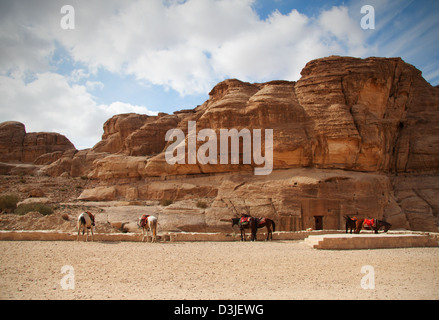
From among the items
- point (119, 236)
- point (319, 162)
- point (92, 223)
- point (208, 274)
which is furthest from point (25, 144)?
point (208, 274)

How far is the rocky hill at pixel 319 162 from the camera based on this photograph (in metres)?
22.3

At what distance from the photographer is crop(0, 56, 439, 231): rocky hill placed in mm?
22344

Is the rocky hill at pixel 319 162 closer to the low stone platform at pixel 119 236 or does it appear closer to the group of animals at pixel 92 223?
the low stone platform at pixel 119 236

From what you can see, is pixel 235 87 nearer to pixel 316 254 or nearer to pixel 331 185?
pixel 331 185

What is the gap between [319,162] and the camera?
963 inches

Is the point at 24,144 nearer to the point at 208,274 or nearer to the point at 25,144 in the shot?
the point at 25,144

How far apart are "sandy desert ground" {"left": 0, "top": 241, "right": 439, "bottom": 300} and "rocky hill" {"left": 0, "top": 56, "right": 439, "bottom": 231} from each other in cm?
972

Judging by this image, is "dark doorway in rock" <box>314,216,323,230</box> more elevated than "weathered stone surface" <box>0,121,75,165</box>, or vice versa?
"weathered stone surface" <box>0,121,75,165</box>

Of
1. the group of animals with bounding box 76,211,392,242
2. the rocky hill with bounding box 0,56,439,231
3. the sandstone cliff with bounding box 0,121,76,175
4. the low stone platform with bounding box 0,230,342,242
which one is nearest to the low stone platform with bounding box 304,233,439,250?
the group of animals with bounding box 76,211,392,242

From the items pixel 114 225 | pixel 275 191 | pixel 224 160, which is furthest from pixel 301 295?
pixel 224 160

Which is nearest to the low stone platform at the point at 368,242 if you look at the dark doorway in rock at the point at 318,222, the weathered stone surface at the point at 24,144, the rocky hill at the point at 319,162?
the rocky hill at the point at 319,162

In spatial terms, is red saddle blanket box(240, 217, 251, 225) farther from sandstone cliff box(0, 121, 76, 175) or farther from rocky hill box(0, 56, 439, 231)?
sandstone cliff box(0, 121, 76, 175)

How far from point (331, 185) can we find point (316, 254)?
41.2 ft
